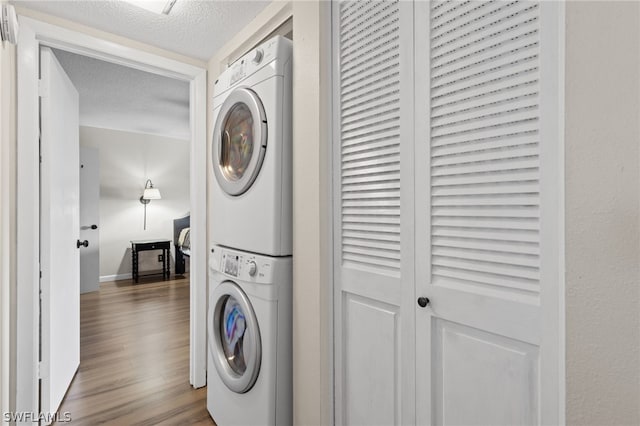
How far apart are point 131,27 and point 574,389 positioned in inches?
93.9

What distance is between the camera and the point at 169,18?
1770 millimetres

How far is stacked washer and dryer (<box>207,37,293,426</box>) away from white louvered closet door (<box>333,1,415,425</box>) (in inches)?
9.8

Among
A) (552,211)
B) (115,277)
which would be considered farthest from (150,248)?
(552,211)

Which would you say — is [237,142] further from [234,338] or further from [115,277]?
[115,277]

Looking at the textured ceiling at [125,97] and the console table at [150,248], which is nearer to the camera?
the textured ceiling at [125,97]

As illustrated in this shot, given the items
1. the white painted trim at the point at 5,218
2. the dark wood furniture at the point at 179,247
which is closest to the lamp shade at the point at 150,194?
the dark wood furniture at the point at 179,247

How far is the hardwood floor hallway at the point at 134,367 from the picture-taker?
190 cm

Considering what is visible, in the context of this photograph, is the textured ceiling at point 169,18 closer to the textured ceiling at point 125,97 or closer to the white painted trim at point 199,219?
the white painted trim at point 199,219

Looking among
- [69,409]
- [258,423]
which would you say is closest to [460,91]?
[258,423]

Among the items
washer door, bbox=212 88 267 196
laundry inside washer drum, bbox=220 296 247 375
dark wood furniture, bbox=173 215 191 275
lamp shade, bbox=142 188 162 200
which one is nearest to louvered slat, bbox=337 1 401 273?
washer door, bbox=212 88 267 196

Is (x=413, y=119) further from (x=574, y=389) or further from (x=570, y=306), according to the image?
(x=574, y=389)

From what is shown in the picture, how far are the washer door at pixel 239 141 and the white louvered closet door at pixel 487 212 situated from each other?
0.72 m

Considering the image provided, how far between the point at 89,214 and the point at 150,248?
3.21 feet

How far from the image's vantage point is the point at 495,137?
85 cm
